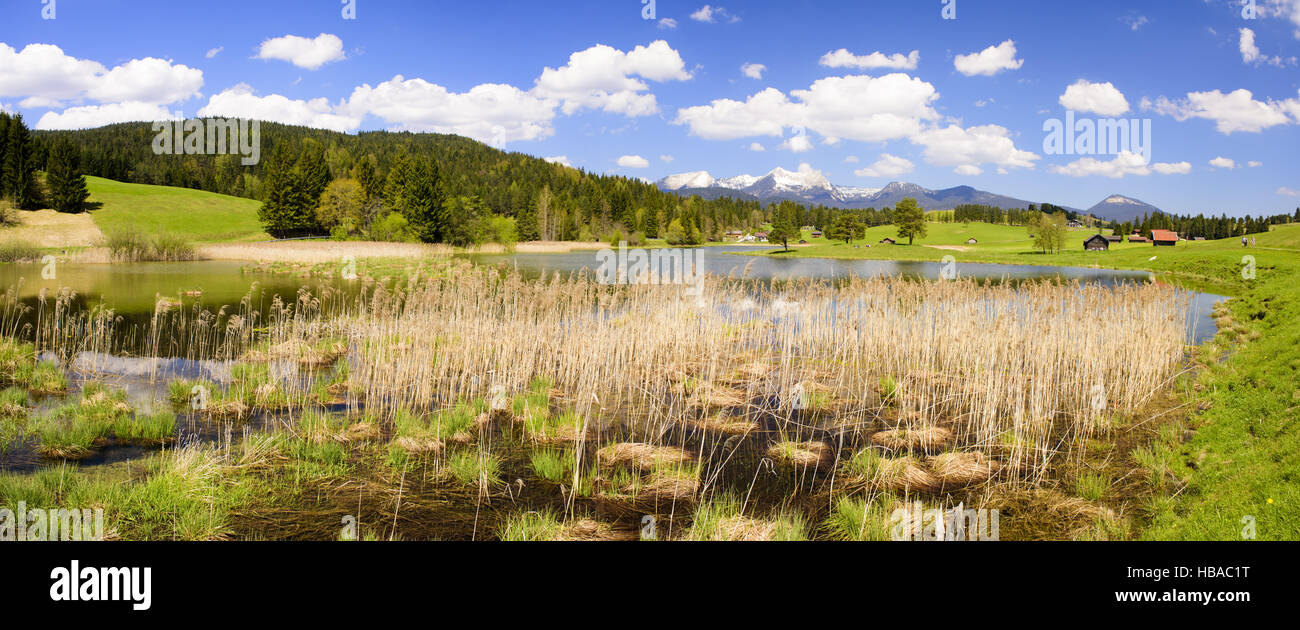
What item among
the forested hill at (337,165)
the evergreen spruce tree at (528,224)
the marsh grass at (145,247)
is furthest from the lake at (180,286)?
the evergreen spruce tree at (528,224)

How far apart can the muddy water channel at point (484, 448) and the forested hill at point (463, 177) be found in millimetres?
68537

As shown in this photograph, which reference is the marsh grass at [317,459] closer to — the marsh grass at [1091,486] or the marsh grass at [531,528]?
the marsh grass at [531,528]

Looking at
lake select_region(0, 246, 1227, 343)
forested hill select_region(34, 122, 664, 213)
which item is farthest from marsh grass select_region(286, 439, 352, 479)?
forested hill select_region(34, 122, 664, 213)

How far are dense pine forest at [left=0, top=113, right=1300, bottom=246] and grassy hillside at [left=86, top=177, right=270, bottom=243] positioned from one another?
10.9 feet

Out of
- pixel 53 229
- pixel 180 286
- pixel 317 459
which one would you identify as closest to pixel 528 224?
pixel 53 229

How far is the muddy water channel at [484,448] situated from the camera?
6.72 m

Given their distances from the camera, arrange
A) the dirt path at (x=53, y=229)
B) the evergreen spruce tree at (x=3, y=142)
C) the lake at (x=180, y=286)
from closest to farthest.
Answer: the lake at (x=180, y=286), the dirt path at (x=53, y=229), the evergreen spruce tree at (x=3, y=142)

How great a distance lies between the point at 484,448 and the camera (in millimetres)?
9016

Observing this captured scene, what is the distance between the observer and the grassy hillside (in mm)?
68438

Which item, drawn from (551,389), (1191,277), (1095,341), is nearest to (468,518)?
(551,389)

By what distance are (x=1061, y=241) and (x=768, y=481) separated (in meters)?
97.7
